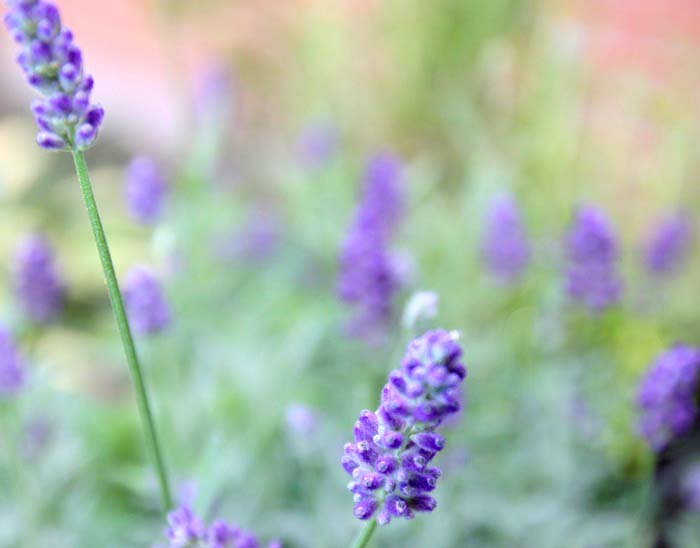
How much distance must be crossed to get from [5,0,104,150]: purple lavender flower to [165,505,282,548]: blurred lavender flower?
498 millimetres

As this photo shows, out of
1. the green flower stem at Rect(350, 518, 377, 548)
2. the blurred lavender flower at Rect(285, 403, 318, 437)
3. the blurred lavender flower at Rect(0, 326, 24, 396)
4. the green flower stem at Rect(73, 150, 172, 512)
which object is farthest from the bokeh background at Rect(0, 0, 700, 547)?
the green flower stem at Rect(350, 518, 377, 548)

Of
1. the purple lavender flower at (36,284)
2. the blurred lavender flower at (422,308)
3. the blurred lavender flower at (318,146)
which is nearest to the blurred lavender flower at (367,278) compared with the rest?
the blurred lavender flower at (422,308)

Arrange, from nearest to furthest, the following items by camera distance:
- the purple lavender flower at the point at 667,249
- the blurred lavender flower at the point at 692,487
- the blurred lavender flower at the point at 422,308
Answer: the blurred lavender flower at the point at 422,308, the blurred lavender flower at the point at 692,487, the purple lavender flower at the point at 667,249

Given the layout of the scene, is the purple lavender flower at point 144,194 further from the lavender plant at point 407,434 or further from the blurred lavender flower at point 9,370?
the lavender plant at point 407,434

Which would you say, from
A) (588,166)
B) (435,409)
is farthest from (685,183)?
(435,409)

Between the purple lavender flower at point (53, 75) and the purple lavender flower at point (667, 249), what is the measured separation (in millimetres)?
2363

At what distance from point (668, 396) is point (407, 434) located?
97cm

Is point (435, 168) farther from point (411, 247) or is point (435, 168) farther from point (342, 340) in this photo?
point (342, 340)

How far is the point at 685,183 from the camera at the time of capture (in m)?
3.89

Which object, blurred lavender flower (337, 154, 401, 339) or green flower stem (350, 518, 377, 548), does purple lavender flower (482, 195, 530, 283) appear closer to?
blurred lavender flower (337, 154, 401, 339)

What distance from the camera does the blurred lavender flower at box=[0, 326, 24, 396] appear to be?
6.11 ft

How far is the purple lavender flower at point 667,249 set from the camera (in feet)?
9.46

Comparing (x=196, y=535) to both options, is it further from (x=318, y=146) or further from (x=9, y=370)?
(x=318, y=146)

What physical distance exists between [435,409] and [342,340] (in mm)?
2063
